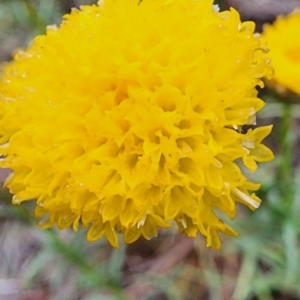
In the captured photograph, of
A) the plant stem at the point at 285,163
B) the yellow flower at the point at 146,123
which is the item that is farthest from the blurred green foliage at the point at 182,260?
the yellow flower at the point at 146,123

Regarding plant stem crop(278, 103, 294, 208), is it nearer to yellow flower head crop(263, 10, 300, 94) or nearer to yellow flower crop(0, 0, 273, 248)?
yellow flower head crop(263, 10, 300, 94)

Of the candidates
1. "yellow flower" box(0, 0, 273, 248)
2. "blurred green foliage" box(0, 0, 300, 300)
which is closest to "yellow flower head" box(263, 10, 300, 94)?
"blurred green foliage" box(0, 0, 300, 300)

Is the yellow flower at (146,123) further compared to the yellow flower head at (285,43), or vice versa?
the yellow flower head at (285,43)

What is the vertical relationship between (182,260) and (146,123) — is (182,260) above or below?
below

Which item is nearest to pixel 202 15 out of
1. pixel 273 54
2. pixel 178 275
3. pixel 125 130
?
pixel 125 130

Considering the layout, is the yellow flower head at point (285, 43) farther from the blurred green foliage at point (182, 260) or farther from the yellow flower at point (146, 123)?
the yellow flower at point (146, 123)

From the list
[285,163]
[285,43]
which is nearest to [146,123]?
[285,163]

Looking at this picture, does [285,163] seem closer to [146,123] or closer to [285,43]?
[285,43]

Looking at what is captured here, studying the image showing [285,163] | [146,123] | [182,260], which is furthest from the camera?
[182,260]
